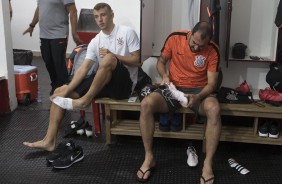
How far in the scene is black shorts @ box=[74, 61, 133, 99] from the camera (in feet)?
8.57

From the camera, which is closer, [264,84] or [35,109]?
[264,84]

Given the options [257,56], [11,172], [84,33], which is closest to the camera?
[11,172]

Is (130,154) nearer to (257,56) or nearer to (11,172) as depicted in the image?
(11,172)

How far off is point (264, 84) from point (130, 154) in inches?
52.1

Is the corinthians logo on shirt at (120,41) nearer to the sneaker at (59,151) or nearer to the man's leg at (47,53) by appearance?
the sneaker at (59,151)

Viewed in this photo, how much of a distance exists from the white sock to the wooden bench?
8.9 inches

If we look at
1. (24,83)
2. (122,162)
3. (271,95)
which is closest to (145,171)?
(122,162)

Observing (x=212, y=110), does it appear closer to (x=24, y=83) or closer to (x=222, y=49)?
(x=222, y=49)

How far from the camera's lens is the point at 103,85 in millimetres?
2586

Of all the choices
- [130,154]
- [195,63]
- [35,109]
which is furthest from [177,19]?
[35,109]

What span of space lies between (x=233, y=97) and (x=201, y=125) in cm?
32

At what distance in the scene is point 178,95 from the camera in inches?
94.3

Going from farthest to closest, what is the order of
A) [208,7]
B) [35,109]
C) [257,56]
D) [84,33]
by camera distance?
[84,33] < [35,109] < [257,56] < [208,7]

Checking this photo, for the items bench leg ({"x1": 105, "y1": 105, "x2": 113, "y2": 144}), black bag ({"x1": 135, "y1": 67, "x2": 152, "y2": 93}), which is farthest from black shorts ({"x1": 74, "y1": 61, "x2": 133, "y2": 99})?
black bag ({"x1": 135, "y1": 67, "x2": 152, "y2": 93})
